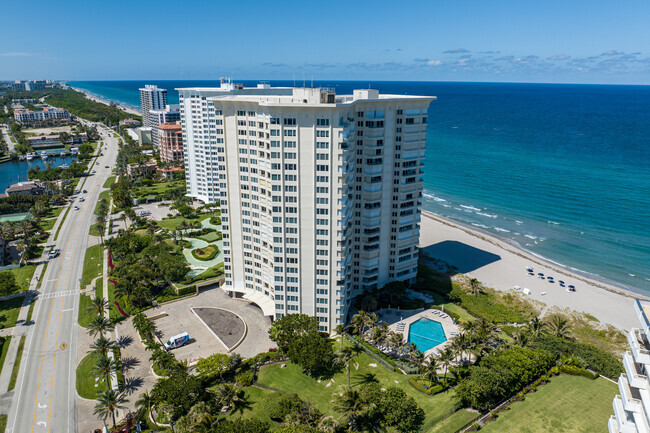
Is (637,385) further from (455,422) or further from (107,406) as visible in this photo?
(107,406)

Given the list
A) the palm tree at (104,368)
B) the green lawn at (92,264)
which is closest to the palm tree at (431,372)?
the palm tree at (104,368)

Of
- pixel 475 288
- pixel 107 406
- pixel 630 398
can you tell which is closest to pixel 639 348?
pixel 630 398

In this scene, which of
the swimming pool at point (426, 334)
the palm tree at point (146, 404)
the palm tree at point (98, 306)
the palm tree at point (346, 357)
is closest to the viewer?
the palm tree at point (146, 404)

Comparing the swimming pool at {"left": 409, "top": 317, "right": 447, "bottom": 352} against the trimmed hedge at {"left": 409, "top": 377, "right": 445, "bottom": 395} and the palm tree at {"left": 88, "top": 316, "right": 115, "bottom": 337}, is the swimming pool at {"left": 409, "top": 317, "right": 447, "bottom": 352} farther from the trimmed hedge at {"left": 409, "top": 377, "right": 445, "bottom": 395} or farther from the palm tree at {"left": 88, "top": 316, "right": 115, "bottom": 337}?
the palm tree at {"left": 88, "top": 316, "right": 115, "bottom": 337}

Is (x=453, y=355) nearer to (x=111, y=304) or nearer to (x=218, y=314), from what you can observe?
(x=218, y=314)

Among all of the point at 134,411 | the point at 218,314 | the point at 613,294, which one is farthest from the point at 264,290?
the point at 613,294

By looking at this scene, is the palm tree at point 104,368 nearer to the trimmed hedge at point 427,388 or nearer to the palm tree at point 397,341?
the palm tree at point 397,341
